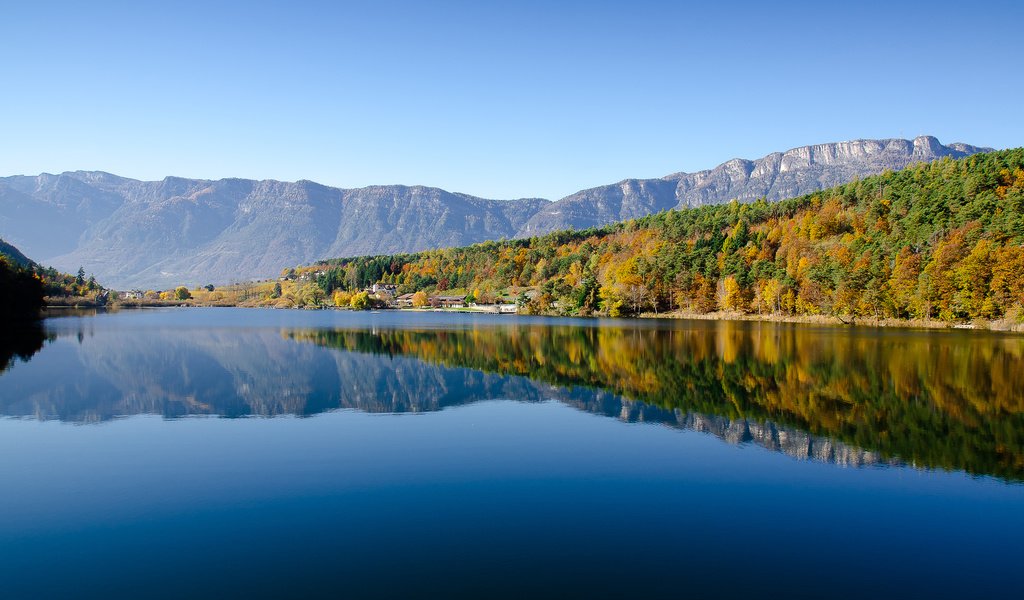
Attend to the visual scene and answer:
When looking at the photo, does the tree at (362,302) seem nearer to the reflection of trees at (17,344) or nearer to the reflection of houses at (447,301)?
the reflection of houses at (447,301)

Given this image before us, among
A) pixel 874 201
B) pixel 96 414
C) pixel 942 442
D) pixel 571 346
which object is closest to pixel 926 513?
pixel 942 442

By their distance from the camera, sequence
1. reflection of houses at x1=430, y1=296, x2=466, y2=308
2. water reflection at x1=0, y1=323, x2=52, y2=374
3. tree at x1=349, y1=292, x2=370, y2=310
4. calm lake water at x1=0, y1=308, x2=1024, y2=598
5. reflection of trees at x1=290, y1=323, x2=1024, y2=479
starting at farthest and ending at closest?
1. reflection of houses at x1=430, y1=296, x2=466, y2=308
2. tree at x1=349, y1=292, x2=370, y2=310
3. water reflection at x1=0, y1=323, x2=52, y2=374
4. reflection of trees at x1=290, y1=323, x2=1024, y2=479
5. calm lake water at x1=0, y1=308, x2=1024, y2=598

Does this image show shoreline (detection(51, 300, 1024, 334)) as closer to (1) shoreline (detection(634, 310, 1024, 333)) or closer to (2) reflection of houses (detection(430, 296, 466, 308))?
(1) shoreline (detection(634, 310, 1024, 333))

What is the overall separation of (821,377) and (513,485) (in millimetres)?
21632

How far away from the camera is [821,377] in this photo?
3022cm

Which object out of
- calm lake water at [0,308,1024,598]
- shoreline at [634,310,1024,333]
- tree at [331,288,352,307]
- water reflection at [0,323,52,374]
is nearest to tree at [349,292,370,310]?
tree at [331,288,352,307]

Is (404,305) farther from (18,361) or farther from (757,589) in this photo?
(757,589)

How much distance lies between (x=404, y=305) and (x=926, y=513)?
500ft

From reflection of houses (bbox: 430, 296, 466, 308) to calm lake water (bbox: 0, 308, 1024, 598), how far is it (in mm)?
124387

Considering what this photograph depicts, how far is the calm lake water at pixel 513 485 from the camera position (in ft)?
31.2

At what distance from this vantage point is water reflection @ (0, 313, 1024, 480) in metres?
19.2

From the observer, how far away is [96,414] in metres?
21.9

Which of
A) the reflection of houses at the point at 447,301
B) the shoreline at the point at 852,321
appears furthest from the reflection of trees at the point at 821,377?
Answer: the reflection of houses at the point at 447,301

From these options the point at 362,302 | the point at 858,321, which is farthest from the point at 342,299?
the point at 858,321
